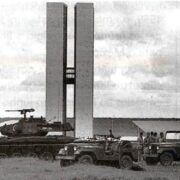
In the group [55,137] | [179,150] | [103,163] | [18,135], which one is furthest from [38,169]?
[18,135]

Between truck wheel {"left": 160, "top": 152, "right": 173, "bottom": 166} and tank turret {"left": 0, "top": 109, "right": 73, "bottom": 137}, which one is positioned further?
tank turret {"left": 0, "top": 109, "right": 73, "bottom": 137}

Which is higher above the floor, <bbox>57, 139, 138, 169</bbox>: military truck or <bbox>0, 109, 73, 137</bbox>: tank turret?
<bbox>0, 109, 73, 137</bbox>: tank turret

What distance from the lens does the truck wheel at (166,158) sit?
22953 millimetres

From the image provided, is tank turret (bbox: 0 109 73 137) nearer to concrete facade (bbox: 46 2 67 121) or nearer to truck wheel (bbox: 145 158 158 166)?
truck wheel (bbox: 145 158 158 166)

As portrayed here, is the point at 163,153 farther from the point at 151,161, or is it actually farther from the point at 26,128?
the point at 26,128

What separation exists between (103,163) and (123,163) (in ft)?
2.36

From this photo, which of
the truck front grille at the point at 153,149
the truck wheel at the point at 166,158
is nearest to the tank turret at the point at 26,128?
the truck front grille at the point at 153,149

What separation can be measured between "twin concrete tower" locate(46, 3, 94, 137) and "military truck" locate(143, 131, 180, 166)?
2686cm

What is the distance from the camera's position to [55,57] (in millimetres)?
51062

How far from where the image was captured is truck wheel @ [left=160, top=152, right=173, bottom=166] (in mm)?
22953

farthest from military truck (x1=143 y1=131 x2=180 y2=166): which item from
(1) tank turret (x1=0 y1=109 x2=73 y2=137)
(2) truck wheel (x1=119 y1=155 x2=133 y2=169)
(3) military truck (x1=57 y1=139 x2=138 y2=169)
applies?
(1) tank turret (x1=0 y1=109 x2=73 y2=137)

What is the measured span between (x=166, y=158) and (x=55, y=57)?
29.2 m

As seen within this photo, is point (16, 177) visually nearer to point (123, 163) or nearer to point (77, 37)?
point (123, 163)

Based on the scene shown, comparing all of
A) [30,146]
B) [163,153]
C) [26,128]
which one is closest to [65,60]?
[26,128]
